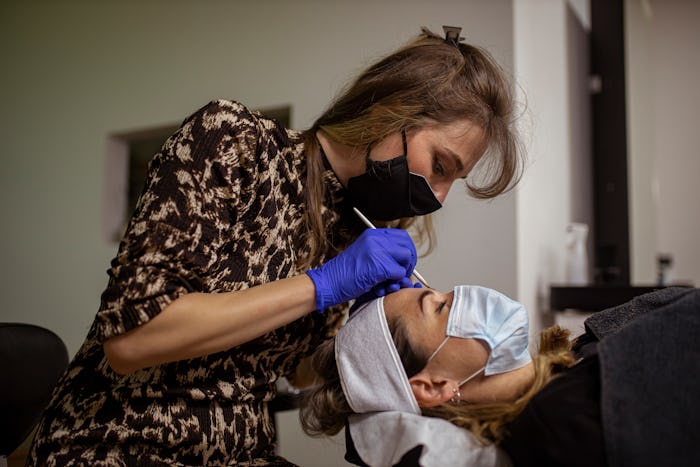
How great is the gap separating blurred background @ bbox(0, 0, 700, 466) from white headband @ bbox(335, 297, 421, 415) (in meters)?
1.15

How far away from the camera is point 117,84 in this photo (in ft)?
11.3

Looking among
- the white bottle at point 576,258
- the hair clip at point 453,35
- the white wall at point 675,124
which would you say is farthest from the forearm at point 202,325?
the white wall at point 675,124

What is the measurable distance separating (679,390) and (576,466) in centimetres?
18

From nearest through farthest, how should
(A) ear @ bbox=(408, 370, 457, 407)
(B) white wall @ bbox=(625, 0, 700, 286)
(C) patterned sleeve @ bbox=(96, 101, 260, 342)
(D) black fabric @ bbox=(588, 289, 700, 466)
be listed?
(D) black fabric @ bbox=(588, 289, 700, 466)
(C) patterned sleeve @ bbox=(96, 101, 260, 342)
(A) ear @ bbox=(408, 370, 457, 407)
(B) white wall @ bbox=(625, 0, 700, 286)

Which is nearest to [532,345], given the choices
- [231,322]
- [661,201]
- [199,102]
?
[231,322]

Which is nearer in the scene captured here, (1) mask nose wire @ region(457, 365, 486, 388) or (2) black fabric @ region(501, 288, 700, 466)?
(2) black fabric @ region(501, 288, 700, 466)

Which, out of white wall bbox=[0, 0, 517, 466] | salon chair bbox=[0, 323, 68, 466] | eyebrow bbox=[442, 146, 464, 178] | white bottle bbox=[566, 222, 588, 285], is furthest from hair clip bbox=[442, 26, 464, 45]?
white bottle bbox=[566, 222, 588, 285]

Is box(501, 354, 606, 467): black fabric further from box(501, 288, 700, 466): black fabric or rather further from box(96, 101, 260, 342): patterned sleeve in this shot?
box(96, 101, 260, 342): patterned sleeve

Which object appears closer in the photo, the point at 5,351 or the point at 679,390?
the point at 679,390

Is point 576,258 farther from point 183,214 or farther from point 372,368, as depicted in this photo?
point 183,214

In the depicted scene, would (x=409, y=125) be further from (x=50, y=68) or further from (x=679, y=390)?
(x=50, y=68)

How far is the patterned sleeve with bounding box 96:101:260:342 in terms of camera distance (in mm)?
988

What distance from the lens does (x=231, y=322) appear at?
1026 millimetres

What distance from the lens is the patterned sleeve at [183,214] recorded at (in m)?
0.99
